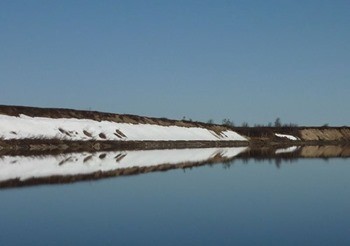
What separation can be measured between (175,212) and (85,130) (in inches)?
Result: 1648

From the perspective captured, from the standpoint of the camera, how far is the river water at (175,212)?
1072cm

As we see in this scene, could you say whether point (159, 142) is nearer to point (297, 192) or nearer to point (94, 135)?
point (94, 135)

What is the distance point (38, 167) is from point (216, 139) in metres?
53.4

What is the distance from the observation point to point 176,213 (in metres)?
13.8

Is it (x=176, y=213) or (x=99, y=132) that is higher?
(x=99, y=132)

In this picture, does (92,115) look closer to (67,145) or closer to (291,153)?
(67,145)

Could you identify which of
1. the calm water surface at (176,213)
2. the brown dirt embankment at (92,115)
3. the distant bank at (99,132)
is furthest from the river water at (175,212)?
the brown dirt embankment at (92,115)

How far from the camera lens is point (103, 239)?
10391 millimetres

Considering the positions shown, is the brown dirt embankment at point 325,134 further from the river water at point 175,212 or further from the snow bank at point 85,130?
the river water at point 175,212

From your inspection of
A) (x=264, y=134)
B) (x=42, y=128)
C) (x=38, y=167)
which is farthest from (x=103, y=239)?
(x=264, y=134)

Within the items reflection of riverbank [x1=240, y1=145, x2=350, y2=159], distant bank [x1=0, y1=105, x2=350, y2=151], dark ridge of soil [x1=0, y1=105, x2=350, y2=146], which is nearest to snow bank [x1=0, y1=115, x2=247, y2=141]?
distant bank [x1=0, y1=105, x2=350, y2=151]

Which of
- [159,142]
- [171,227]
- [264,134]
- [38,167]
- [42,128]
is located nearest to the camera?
[171,227]

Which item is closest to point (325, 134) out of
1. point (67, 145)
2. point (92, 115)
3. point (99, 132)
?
point (92, 115)

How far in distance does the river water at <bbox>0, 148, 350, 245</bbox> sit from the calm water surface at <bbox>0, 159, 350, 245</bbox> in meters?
0.02
